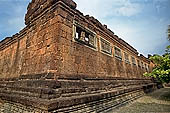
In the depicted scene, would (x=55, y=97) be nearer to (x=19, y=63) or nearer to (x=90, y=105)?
(x=90, y=105)

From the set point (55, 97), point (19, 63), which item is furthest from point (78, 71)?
point (19, 63)

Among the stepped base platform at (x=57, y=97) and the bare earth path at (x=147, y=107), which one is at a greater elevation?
the stepped base platform at (x=57, y=97)

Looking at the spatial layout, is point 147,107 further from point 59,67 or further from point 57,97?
point 59,67

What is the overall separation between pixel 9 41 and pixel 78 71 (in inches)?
254

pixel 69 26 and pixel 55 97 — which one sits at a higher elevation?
pixel 69 26

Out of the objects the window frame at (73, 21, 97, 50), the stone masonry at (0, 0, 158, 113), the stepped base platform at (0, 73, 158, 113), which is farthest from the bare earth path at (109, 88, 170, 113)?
the window frame at (73, 21, 97, 50)

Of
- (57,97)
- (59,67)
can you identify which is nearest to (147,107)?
(57,97)

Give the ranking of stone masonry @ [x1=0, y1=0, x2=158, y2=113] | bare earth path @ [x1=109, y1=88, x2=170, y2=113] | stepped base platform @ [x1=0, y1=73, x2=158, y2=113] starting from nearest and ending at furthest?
stepped base platform @ [x1=0, y1=73, x2=158, y2=113] < stone masonry @ [x1=0, y1=0, x2=158, y2=113] < bare earth path @ [x1=109, y1=88, x2=170, y2=113]

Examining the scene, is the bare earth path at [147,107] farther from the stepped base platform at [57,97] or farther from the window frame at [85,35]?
the window frame at [85,35]

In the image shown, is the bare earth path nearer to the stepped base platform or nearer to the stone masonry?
the stone masonry

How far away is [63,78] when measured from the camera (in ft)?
11.2

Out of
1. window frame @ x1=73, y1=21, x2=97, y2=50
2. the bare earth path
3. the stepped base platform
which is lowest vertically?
the bare earth path

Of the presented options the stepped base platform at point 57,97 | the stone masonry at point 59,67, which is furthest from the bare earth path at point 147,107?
the stepped base platform at point 57,97

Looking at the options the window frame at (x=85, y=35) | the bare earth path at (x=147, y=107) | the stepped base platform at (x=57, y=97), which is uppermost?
the window frame at (x=85, y=35)
